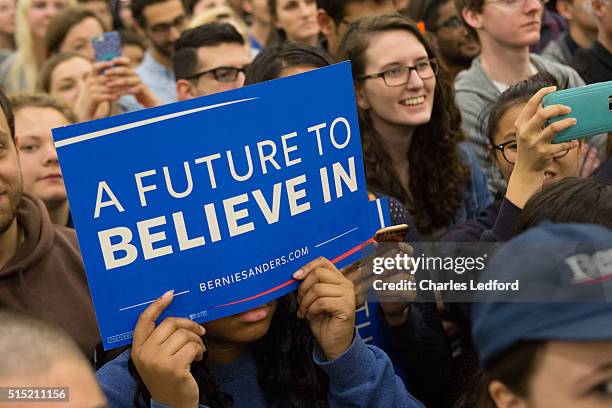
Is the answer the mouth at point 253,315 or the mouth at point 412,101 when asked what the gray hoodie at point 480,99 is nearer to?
the mouth at point 412,101

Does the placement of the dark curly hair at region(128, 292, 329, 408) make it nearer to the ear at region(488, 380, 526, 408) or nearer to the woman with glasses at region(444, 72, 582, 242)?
the woman with glasses at region(444, 72, 582, 242)

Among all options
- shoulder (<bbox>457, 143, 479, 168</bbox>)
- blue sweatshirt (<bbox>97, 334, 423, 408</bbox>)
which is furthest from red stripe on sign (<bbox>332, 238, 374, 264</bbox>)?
shoulder (<bbox>457, 143, 479, 168</bbox>)

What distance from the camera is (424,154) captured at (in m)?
4.24

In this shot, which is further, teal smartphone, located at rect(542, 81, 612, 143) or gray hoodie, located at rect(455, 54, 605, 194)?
gray hoodie, located at rect(455, 54, 605, 194)

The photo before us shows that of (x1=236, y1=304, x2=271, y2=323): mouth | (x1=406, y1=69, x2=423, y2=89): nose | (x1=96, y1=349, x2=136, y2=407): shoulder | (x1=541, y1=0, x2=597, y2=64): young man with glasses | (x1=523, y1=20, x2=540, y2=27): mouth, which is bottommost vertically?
(x1=541, y1=0, x2=597, y2=64): young man with glasses

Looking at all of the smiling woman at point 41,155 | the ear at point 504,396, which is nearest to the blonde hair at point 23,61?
the smiling woman at point 41,155

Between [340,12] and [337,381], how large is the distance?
3149mm

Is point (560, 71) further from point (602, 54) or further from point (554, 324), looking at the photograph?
point (554, 324)

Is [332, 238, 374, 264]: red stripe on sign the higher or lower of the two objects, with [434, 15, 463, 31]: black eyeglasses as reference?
higher

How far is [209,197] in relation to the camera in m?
2.36

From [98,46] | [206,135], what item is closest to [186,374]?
[206,135]

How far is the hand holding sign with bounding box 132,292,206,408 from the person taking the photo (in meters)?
2.24

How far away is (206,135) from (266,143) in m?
0.15

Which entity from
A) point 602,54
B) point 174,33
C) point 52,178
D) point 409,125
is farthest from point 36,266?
point 174,33
